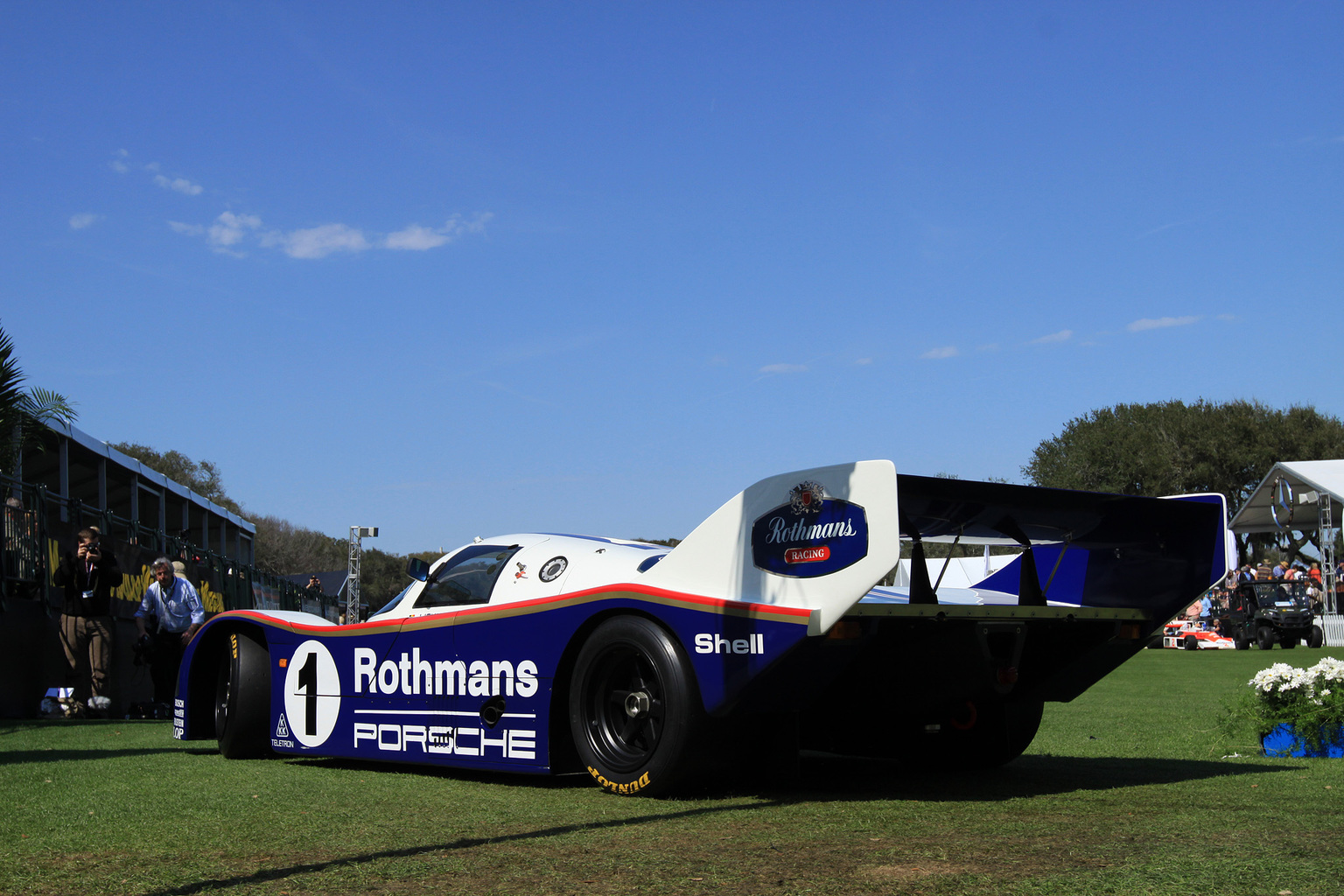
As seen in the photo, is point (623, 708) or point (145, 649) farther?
point (145, 649)

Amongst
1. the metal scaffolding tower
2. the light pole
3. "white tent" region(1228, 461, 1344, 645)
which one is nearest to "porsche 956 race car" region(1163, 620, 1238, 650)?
"white tent" region(1228, 461, 1344, 645)

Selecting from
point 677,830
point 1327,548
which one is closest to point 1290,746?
point 677,830

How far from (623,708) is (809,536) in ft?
4.20

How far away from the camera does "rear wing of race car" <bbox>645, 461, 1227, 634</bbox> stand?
4.62 meters

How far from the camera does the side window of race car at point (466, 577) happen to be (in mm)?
6441

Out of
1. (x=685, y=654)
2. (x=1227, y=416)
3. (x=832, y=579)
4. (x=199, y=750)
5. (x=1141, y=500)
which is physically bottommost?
(x=199, y=750)

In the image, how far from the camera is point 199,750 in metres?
7.89

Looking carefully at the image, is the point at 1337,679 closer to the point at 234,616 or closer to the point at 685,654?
the point at 685,654

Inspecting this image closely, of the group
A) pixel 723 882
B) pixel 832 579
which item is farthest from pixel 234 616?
pixel 723 882

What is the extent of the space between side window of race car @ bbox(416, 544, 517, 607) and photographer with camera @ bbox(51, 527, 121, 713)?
653cm

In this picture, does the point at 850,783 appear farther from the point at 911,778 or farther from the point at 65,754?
the point at 65,754

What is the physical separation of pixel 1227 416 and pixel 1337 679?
52.6m

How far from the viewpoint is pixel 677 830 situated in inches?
173

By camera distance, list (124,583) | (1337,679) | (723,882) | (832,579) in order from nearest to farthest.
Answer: (723,882) < (832,579) < (1337,679) < (124,583)
